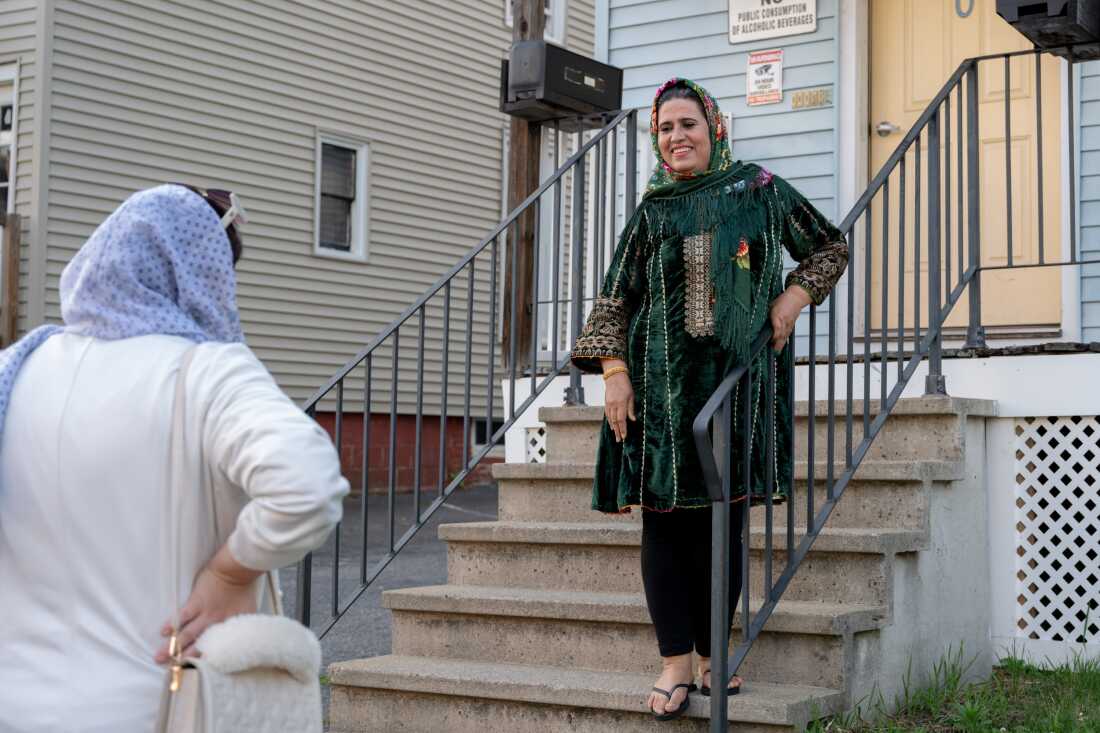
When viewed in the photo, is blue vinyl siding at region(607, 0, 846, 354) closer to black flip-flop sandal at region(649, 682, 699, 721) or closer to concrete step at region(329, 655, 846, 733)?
concrete step at region(329, 655, 846, 733)

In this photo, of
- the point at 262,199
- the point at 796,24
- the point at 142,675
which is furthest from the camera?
the point at 262,199

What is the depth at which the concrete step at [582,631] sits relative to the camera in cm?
388

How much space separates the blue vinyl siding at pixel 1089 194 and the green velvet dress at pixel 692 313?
248cm

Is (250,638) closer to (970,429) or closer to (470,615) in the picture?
(470,615)

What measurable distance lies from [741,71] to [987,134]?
1.26 meters

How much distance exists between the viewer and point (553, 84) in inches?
243

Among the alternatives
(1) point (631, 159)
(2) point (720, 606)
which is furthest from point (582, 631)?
(1) point (631, 159)

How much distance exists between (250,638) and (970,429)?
344cm

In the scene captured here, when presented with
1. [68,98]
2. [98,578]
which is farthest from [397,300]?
[98,578]

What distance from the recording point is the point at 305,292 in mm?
13250

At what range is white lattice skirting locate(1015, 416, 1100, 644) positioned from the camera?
487 centimetres

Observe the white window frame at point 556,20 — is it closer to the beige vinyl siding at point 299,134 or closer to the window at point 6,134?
the beige vinyl siding at point 299,134

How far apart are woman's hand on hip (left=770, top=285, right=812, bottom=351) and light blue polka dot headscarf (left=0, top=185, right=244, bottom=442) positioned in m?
2.01

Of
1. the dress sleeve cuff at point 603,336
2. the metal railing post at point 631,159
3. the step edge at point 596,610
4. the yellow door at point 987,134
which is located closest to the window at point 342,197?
the yellow door at point 987,134
